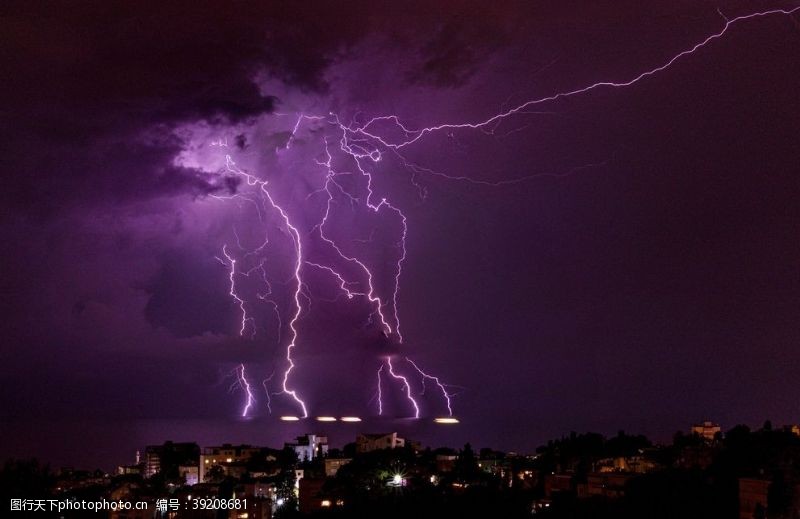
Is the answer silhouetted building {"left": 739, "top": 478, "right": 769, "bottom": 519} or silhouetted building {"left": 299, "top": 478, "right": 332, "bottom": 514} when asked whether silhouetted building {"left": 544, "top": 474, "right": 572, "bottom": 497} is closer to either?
silhouetted building {"left": 739, "top": 478, "right": 769, "bottom": 519}

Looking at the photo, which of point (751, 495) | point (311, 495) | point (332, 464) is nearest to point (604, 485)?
point (751, 495)

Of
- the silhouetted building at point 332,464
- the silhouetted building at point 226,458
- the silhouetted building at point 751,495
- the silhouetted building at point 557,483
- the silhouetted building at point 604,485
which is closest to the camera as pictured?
the silhouetted building at point 751,495

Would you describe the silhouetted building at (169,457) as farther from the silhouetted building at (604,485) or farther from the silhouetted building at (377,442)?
the silhouetted building at (604,485)

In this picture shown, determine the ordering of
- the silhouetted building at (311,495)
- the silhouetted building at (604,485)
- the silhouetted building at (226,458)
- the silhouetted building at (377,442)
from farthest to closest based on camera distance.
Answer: the silhouetted building at (377,442) < the silhouetted building at (226,458) < the silhouetted building at (311,495) < the silhouetted building at (604,485)

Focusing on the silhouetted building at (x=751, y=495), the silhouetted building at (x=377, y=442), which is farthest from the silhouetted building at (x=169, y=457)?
the silhouetted building at (x=751, y=495)

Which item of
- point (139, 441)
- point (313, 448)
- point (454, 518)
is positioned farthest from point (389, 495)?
point (139, 441)

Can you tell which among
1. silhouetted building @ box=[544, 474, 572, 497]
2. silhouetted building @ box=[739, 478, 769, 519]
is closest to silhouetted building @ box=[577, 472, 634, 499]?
silhouetted building @ box=[544, 474, 572, 497]

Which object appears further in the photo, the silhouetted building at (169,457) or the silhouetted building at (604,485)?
the silhouetted building at (169,457)

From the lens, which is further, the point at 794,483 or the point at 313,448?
the point at 313,448

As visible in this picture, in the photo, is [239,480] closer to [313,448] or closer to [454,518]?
[313,448]

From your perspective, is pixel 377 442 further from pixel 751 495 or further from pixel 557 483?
pixel 751 495

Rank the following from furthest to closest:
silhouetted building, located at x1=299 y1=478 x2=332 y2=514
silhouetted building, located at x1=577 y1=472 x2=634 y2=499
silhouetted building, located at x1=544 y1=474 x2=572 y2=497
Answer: silhouetted building, located at x1=299 y1=478 x2=332 y2=514, silhouetted building, located at x1=544 y1=474 x2=572 y2=497, silhouetted building, located at x1=577 y1=472 x2=634 y2=499
